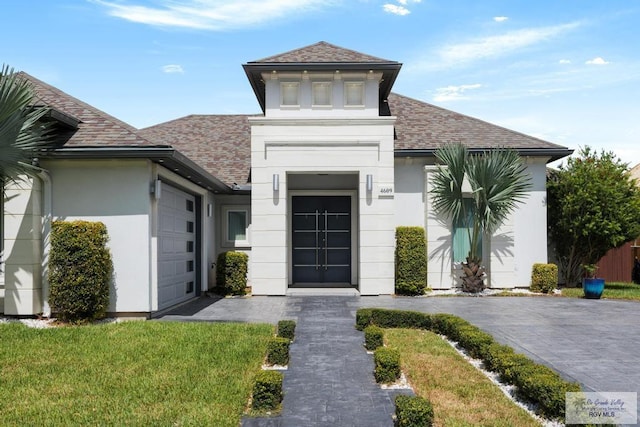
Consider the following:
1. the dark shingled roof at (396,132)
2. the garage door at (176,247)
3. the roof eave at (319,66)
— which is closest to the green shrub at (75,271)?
the garage door at (176,247)

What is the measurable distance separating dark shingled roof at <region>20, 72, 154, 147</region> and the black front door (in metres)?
7.63

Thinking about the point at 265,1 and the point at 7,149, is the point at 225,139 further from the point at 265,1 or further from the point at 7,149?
the point at 7,149

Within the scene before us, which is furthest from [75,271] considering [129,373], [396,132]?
[396,132]

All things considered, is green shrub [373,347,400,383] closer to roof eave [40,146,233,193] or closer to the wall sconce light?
roof eave [40,146,233,193]

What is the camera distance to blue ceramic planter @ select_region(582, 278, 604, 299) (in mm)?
14898

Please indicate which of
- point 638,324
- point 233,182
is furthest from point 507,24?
point 233,182

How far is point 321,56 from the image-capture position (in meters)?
15.9

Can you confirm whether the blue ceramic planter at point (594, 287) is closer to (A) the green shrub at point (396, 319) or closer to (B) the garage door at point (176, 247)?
(A) the green shrub at point (396, 319)

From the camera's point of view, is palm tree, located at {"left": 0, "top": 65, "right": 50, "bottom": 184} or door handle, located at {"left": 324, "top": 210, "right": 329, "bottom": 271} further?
door handle, located at {"left": 324, "top": 210, "right": 329, "bottom": 271}

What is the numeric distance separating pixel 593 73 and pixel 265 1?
33.8 feet

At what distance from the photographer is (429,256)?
16.5 metres

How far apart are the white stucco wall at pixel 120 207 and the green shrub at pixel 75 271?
629 millimetres

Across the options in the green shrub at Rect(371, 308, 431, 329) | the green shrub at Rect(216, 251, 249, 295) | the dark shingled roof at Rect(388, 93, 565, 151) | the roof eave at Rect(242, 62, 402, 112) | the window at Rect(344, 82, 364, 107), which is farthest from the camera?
the dark shingled roof at Rect(388, 93, 565, 151)

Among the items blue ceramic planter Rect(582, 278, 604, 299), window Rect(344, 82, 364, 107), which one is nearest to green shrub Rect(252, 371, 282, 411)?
window Rect(344, 82, 364, 107)
